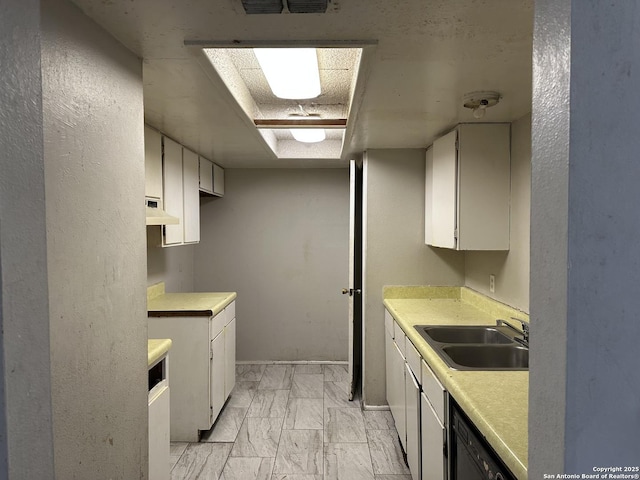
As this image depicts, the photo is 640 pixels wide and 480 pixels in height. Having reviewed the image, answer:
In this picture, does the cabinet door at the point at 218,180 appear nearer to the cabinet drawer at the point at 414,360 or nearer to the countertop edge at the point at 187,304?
the countertop edge at the point at 187,304

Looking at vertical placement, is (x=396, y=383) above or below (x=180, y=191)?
below

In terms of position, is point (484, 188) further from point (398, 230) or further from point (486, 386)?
point (486, 386)

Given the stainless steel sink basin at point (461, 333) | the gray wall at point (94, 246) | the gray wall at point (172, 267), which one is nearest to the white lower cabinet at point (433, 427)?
the stainless steel sink basin at point (461, 333)

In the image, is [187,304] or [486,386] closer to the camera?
[486,386]

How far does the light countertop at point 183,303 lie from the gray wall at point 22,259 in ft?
6.19

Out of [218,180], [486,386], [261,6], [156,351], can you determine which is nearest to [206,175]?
[218,180]

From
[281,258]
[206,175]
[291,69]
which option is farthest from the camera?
[281,258]

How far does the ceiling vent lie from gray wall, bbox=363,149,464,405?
2.03 m

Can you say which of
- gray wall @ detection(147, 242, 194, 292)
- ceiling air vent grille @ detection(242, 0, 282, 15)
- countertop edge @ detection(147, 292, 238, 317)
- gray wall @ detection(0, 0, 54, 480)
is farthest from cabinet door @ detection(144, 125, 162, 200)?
gray wall @ detection(0, 0, 54, 480)

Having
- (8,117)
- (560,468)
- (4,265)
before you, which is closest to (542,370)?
(560,468)

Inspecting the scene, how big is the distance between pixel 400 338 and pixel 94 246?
74.2 inches

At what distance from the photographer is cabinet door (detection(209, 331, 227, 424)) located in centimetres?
273

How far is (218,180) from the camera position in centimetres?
390

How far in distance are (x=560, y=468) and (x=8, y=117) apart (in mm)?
1196
